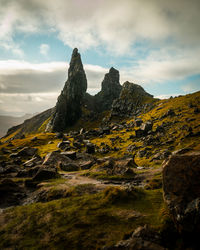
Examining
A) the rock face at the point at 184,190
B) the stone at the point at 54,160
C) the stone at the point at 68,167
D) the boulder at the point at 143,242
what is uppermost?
the rock face at the point at 184,190

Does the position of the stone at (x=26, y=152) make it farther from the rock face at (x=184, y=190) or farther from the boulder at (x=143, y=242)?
the rock face at (x=184, y=190)

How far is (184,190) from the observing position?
1155 cm

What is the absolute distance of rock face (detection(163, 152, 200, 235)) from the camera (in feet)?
33.7

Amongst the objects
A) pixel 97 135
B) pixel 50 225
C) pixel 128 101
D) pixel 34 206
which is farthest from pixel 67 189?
pixel 128 101

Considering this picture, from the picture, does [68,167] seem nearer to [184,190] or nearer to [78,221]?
[78,221]

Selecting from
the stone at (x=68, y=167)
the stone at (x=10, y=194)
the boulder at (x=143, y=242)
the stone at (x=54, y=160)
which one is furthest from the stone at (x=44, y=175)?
the boulder at (x=143, y=242)

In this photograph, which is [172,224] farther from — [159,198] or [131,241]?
[159,198]

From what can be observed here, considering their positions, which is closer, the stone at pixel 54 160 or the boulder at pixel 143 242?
the boulder at pixel 143 242

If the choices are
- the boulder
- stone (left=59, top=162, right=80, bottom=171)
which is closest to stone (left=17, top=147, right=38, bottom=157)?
stone (left=59, top=162, right=80, bottom=171)

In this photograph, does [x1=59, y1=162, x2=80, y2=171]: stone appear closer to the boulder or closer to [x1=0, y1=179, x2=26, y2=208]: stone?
[x1=0, y1=179, x2=26, y2=208]: stone

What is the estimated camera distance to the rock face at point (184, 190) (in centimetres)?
1027

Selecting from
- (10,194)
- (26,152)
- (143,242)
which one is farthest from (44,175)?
(26,152)

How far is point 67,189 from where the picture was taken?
982 inches

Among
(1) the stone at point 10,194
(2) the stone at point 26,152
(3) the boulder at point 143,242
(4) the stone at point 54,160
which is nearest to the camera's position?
(3) the boulder at point 143,242
